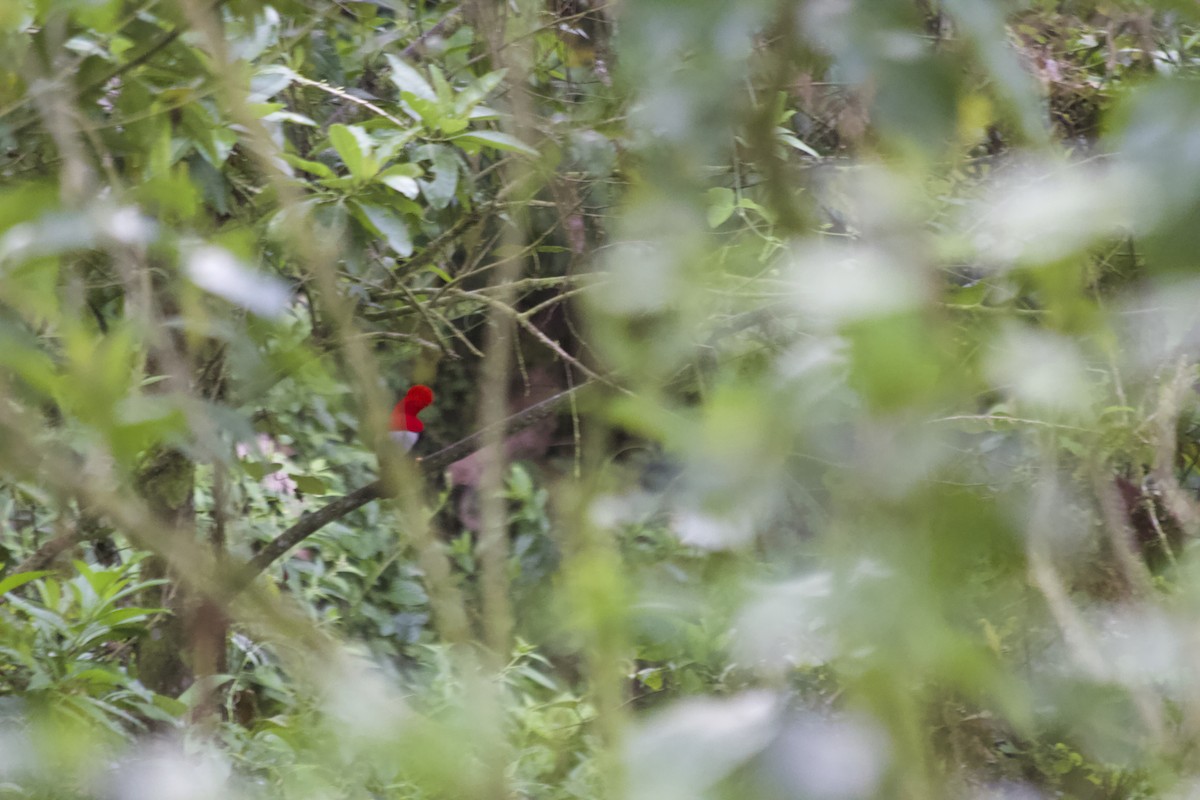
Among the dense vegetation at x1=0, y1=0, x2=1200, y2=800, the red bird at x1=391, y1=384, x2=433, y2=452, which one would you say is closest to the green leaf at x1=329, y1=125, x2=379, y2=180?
the dense vegetation at x1=0, y1=0, x2=1200, y2=800

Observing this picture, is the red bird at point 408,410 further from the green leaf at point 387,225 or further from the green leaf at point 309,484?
the green leaf at point 387,225

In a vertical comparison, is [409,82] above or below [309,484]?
above

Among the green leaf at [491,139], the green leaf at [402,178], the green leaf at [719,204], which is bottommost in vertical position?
the green leaf at [719,204]

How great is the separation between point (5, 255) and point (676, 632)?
0.36 meters

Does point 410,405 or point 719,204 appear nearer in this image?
point 719,204

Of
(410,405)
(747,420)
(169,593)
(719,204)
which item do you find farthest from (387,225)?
(410,405)

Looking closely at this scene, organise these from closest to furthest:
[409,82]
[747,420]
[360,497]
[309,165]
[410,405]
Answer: [747,420], [309,165], [409,82], [360,497], [410,405]

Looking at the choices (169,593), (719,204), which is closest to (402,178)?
(719,204)

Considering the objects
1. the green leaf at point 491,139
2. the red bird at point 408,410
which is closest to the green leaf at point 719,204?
the green leaf at point 491,139

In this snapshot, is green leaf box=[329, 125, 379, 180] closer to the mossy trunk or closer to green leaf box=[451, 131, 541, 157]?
green leaf box=[451, 131, 541, 157]

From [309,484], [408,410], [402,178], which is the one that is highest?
[402,178]

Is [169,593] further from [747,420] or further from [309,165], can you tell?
[747,420]

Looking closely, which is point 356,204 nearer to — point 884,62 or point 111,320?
point 111,320

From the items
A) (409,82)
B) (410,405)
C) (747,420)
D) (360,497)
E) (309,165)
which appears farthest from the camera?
(410,405)
